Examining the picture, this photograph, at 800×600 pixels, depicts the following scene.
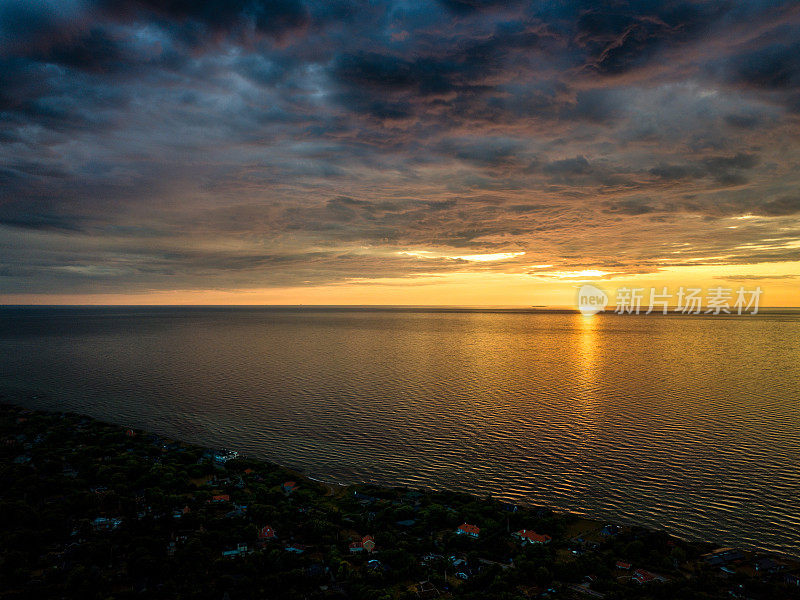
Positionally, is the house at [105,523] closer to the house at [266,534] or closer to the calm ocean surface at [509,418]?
the house at [266,534]

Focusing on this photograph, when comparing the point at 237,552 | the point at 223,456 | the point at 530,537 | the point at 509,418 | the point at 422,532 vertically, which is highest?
the point at 509,418

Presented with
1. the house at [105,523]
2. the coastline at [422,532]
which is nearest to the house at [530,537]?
the coastline at [422,532]

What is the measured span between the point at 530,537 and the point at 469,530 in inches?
169

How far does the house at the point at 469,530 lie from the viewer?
30469 mm

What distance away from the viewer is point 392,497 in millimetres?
36906

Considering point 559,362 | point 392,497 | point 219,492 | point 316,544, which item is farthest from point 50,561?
point 559,362

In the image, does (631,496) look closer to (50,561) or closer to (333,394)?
(50,561)

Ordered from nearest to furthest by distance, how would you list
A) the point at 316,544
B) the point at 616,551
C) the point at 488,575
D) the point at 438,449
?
the point at 488,575, the point at 616,551, the point at 316,544, the point at 438,449

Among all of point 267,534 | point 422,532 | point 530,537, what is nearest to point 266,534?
point 267,534

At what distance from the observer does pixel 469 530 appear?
1212 inches

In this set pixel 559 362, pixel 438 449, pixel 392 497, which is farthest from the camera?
pixel 559 362

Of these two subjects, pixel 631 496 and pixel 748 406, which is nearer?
pixel 631 496

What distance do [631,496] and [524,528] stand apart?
12.2m

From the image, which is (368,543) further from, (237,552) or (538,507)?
(538,507)
